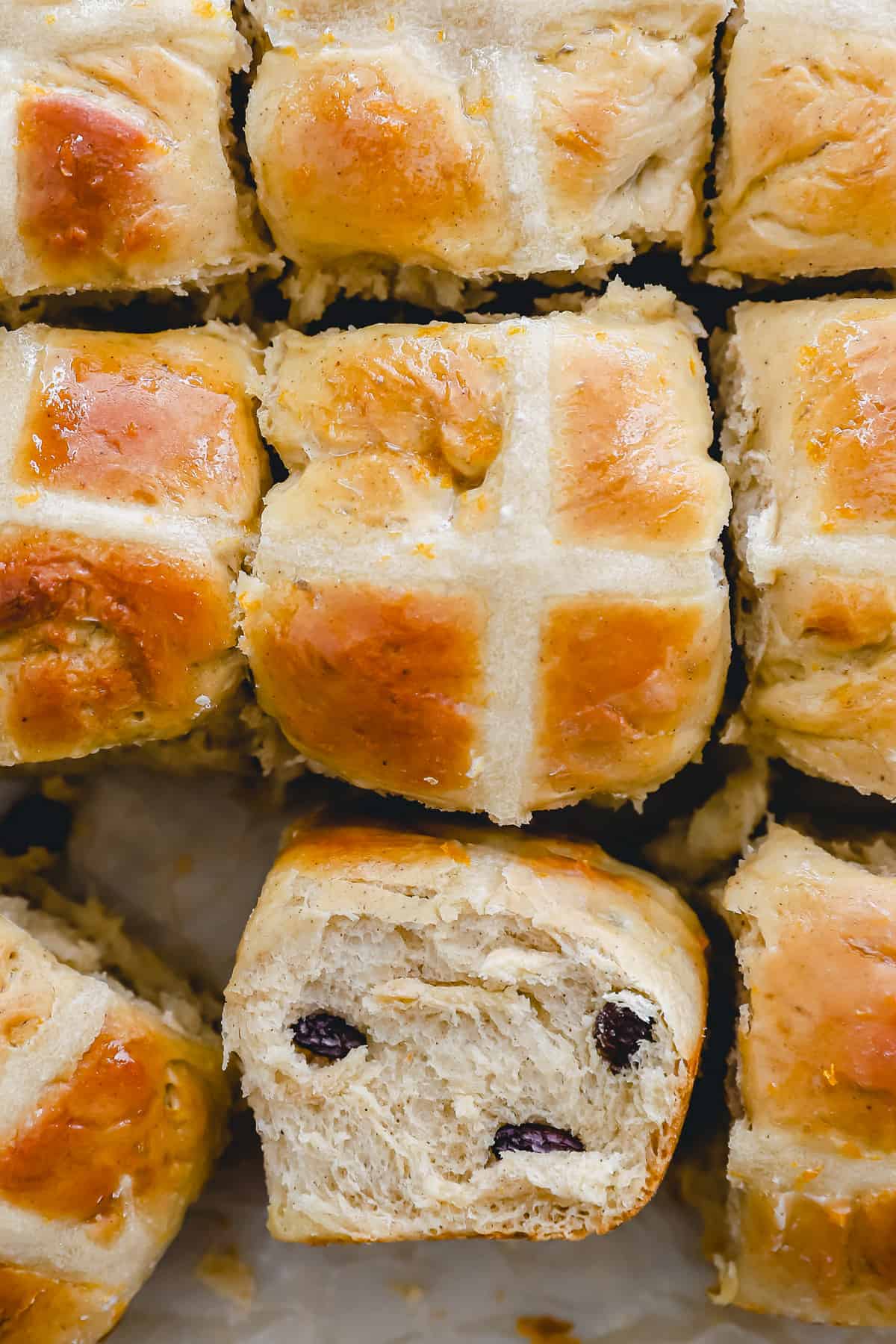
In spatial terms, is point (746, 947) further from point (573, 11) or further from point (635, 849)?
point (573, 11)

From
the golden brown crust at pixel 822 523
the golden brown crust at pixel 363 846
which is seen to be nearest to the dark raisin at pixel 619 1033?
the golden brown crust at pixel 363 846

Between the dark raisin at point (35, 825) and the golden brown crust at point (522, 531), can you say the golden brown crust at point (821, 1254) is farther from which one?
the dark raisin at point (35, 825)

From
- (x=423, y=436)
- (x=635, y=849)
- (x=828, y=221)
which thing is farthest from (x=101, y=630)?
(x=828, y=221)

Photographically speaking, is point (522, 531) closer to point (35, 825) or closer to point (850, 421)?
point (850, 421)

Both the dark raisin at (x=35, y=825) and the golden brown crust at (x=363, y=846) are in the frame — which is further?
the dark raisin at (x=35, y=825)

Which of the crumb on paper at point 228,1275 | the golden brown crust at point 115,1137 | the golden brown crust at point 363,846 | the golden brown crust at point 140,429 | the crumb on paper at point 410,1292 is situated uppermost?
the golden brown crust at point 140,429

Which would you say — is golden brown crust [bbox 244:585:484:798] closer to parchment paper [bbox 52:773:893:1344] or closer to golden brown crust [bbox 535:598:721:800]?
golden brown crust [bbox 535:598:721:800]
